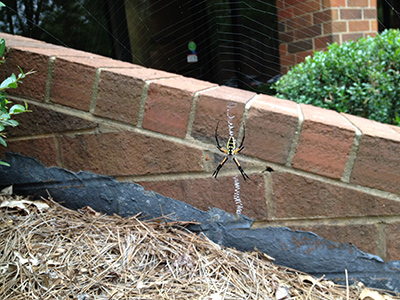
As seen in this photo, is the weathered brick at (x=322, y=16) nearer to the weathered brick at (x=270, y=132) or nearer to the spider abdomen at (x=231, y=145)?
the weathered brick at (x=270, y=132)

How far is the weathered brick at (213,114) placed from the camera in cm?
158

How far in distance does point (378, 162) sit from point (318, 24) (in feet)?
9.58

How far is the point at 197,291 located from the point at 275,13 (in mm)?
3889

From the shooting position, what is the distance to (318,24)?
4.02 metres

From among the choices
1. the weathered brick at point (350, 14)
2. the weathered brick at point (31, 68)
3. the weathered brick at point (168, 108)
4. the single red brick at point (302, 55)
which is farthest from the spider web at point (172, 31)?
the weathered brick at point (168, 108)

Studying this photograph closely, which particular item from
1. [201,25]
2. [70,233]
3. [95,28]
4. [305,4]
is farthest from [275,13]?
[70,233]

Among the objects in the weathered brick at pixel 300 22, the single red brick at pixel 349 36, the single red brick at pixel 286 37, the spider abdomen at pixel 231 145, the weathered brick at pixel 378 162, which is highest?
the weathered brick at pixel 300 22

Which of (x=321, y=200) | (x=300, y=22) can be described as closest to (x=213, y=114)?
(x=321, y=200)

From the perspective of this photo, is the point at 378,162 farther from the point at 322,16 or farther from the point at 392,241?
the point at 322,16

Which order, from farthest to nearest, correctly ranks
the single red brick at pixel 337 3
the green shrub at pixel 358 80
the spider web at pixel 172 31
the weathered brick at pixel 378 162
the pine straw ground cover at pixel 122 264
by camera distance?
the single red brick at pixel 337 3 < the spider web at pixel 172 31 < the green shrub at pixel 358 80 < the weathered brick at pixel 378 162 < the pine straw ground cover at pixel 122 264

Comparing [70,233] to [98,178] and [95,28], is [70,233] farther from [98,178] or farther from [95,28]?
[95,28]

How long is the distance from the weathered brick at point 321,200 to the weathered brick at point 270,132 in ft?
0.31

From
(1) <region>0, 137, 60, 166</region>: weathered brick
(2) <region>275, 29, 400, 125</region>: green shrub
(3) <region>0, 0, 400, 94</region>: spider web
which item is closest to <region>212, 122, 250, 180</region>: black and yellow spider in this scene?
(1) <region>0, 137, 60, 166</region>: weathered brick

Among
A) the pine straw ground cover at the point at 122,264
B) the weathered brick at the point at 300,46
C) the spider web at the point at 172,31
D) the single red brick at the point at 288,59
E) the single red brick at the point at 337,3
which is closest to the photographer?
the pine straw ground cover at the point at 122,264
